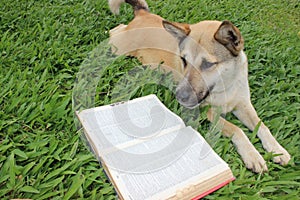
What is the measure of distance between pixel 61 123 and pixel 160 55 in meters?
1.51

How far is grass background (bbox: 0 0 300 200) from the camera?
79.6 inches

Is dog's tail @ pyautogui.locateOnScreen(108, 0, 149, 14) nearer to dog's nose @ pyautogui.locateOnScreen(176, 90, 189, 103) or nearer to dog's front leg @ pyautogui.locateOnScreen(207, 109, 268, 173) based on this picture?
dog's nose @ pyautogui.locateOnScreen(176, 90, 189, 103)

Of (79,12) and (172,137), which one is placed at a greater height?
(79,12)

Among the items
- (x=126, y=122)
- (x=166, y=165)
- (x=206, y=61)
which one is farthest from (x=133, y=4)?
(x=166, y=165)

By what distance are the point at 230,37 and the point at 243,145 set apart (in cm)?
91

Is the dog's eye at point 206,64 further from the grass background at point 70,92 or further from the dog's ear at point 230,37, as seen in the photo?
the grass background at point 70,92

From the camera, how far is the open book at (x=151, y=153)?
2.00 meters

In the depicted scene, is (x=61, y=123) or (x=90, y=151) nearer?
(x=90, y=151)

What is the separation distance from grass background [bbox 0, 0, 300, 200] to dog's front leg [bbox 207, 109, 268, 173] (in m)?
0.06

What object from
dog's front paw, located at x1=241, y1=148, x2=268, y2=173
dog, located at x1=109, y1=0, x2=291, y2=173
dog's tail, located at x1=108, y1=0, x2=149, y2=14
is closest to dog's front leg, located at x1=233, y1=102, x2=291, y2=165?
dog, located at x1=109, y1=0, x2=291, y2=173

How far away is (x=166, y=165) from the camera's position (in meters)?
2.19

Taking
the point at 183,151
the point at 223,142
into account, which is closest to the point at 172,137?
the point at 183,151

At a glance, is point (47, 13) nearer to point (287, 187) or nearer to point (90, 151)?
point (90, 151)

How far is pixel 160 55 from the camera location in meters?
3.47
